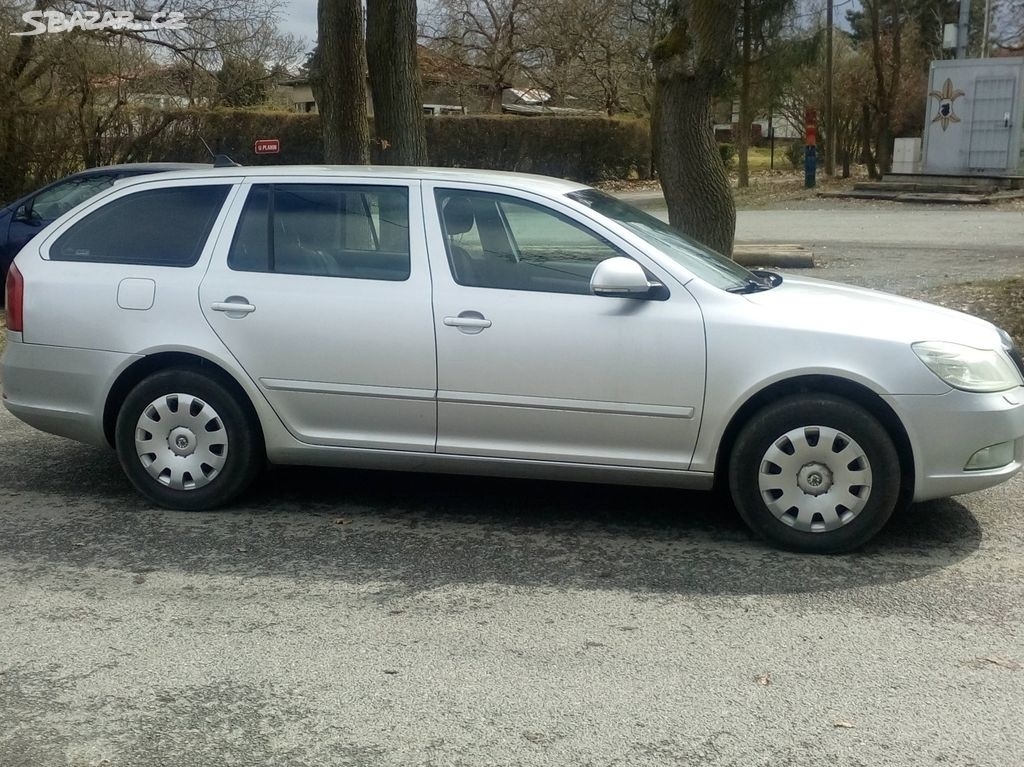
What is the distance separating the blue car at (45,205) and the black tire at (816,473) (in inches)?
342

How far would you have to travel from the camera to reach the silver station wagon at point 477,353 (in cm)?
486

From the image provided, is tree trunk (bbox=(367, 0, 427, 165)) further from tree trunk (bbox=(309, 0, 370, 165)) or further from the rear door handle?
the rear door handle

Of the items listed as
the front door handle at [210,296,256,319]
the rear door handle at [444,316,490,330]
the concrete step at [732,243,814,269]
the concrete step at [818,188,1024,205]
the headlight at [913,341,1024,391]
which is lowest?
the concrete step at [732,243,814,269]

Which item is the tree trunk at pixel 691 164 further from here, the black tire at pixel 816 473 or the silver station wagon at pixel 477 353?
the black tire at pixel 816 473

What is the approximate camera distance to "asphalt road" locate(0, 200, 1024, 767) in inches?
136

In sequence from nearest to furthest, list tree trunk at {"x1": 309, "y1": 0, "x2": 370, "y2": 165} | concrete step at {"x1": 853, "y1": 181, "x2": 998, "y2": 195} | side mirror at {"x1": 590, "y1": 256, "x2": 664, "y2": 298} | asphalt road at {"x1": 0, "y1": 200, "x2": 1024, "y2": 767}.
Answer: asphalt road at {"x1": 0, "y1": 200, "x2": 1024, "y2": 767}, side mirror at {"x1": 590, "y1": 256, "x2": 664, "y2": 298}, tree trunk at {"x1": 309, "y1": 0, "x2": 370, "y2": 165}, concrete step at {"x1": 853, "y1": 181, "x2": 998, "y2": 195}

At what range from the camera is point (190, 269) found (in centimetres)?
550

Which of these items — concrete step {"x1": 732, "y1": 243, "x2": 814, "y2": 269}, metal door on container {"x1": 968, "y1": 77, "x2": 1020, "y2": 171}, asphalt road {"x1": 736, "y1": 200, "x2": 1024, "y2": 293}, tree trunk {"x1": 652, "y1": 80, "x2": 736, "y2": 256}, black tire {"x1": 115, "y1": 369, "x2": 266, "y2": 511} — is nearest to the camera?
black tire {"x1": 115, "y1": 369, "x2": 266, "y2": 511}

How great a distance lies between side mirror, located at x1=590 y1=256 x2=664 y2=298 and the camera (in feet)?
16.1

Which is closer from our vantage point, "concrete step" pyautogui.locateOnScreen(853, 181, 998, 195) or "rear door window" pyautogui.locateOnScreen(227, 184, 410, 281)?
"rear door window" pyautogui.locateOnScreen(227, 184, 410, 281)

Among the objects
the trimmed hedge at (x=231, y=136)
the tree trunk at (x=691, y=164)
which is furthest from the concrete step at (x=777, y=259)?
the trimmed hedge at (x=231, y=136)

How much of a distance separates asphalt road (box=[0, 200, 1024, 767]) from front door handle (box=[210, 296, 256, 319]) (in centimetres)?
101

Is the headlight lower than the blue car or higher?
lower

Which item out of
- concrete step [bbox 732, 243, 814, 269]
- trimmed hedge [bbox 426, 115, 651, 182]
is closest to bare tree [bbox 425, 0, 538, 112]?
trimmed hedge [bbox 426, 115, 651, 182]
